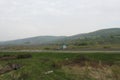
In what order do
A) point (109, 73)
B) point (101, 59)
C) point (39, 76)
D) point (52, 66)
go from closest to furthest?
point (39, 76) → point (109, 73) → point (52, 66) → point (101, 59)

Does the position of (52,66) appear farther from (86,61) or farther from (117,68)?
(117,68)

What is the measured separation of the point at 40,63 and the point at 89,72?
9.15 meters

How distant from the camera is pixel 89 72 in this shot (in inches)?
1378

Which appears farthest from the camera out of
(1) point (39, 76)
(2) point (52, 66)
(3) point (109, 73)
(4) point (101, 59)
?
(4) point (101, 59)

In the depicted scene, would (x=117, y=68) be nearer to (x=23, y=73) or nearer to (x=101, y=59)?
(x=101, y=59)

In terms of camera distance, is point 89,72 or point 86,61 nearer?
point 89,72

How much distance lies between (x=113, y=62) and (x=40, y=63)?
517 inches

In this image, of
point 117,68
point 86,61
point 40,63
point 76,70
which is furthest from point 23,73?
point 117,68

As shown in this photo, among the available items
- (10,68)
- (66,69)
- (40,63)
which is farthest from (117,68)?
(10,68)

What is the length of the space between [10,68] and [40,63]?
5.77m

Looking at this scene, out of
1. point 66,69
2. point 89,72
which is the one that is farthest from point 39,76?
point 89,72

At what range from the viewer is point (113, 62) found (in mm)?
38812

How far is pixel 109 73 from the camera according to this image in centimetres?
3491

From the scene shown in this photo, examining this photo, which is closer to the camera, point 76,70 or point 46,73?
point 46,73
